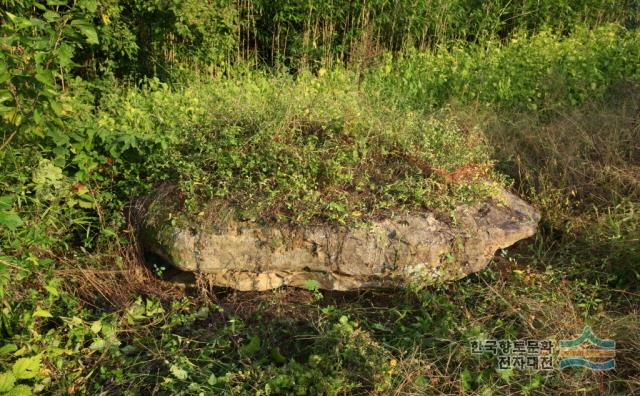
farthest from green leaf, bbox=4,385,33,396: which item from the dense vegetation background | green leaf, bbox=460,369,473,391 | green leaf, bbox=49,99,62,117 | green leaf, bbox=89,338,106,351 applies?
green leaf, bbox=460,369,473,391

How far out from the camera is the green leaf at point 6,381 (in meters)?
2.62

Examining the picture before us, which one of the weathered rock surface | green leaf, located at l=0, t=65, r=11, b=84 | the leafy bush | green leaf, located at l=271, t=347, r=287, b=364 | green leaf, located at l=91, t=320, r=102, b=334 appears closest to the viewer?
green leaf, located at l=0, t=65, r=11, b=84

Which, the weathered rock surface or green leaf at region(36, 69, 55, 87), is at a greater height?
green leaf at region(36, 69, 55, 87)

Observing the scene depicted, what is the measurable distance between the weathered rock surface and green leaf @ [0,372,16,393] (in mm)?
1090

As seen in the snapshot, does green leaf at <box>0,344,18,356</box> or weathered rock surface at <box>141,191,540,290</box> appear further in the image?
weathered rock surface at <box>141,191,540,290</box>

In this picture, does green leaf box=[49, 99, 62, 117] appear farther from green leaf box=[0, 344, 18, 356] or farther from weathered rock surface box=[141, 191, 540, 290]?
green leaf box=[0, 344, 18, 356]

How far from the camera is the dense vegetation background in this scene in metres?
2.89

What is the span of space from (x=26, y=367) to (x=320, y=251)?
5.35ft

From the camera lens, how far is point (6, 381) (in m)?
2.64

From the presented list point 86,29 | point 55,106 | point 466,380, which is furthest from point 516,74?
point 55,106

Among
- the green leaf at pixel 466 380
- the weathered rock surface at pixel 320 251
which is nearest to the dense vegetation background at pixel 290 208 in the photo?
the green leaf at pixel 466 380

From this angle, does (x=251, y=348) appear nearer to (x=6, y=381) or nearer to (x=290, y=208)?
(x=290, y=208)

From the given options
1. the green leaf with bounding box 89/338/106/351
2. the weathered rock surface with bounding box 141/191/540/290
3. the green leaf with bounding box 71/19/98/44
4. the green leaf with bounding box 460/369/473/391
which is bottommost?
the green leaf with bounding box 89/338/106/351

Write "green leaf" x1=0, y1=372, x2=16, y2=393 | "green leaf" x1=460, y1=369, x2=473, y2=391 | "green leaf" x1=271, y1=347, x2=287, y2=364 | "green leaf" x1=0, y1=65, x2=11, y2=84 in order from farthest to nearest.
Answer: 1. "green leaf" x1=271, y1=347, x2=287, y2=364
2. "green leaf" x1=0, y1=65, x2=11, y2=84
3. "green leaf" x1=460, y1=369, x2=473, y2=391
4. "green leaf" x1=0, y1=372, x2=16, y2=393
